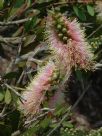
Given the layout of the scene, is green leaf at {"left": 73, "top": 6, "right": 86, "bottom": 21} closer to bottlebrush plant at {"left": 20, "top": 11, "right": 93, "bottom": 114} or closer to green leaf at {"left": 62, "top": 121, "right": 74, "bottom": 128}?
green leaf at {"left": 62, "top": 121, "right": 74, "bottom": 128}

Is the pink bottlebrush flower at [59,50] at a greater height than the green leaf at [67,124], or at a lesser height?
greater

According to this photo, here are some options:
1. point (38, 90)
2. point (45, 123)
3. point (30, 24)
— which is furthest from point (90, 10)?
point (38, 90)

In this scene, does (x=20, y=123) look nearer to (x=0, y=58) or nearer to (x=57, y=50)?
(x=57, y=50)

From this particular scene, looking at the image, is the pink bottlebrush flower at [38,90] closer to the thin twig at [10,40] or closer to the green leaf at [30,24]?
the green leaf at [30,24]

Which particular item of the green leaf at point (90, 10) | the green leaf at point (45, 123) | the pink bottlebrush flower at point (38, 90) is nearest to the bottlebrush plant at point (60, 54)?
the pink bottlebrush flower at point (38, 90)

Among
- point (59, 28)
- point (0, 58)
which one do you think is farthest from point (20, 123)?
point (0, 58)

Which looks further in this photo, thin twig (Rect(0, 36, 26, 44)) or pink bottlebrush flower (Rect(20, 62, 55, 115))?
thin twig (Rect(0, 36, 26, 44))

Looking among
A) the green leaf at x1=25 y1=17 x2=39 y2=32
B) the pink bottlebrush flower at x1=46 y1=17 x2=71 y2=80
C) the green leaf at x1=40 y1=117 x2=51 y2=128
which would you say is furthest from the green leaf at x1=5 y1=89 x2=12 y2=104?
the pink bottlebrush flower at x1=46 y1=17 x2=71 y2=80

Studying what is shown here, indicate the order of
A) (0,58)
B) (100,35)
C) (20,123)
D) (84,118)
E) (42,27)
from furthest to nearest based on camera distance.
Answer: (84,118)
(0,58)
(100,35)
(42,27)
(20,123)
